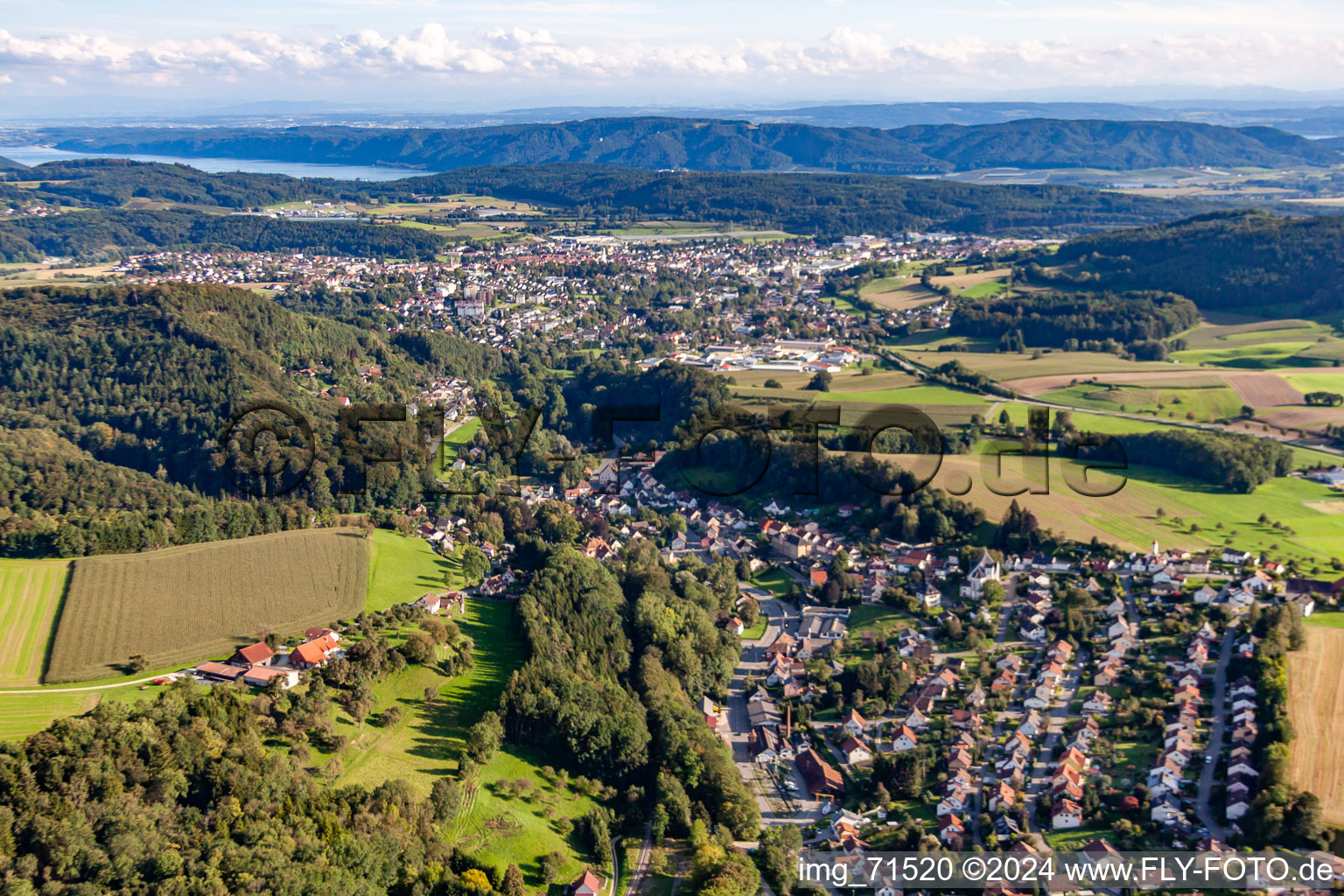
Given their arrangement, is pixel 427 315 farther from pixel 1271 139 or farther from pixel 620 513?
pixel 1271 139

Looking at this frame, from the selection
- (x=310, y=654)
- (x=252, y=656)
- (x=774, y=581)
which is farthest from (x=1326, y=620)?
(x=252, y=656)

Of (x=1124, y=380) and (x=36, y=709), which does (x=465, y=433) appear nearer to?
(x=36, y=709)

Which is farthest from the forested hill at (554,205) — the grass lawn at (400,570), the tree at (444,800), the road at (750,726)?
the tree at (444,800)

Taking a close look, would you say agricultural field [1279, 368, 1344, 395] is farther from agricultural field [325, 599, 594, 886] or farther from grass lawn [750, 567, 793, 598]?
agricultural field [325, 599, 594, 886]

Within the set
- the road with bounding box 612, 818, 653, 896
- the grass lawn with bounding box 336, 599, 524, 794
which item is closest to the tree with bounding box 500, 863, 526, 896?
the road with bounding box 612, 818, 653, 896

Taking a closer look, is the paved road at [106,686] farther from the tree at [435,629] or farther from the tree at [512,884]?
the tree at [512,884]

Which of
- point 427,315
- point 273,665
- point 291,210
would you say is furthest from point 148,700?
point 291,210
